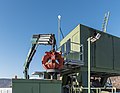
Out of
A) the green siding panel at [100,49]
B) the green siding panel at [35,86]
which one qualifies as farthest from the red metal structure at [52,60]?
the green siding panel at [35,86]

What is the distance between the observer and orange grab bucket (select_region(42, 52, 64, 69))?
1667cm

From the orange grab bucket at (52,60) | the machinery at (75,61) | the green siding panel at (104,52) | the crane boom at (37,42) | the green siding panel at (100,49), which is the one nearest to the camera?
the machinery at (75,61)

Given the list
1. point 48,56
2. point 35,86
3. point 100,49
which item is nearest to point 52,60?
point 48,56

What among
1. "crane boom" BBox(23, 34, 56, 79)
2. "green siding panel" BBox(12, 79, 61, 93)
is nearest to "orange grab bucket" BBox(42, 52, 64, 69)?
"crane boom" BBox(23, 34, 56, 79)

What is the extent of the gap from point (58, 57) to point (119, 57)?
7804mm

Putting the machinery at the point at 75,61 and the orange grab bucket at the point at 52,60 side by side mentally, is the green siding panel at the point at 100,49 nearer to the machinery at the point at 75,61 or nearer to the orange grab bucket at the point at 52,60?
the machinery at the point at 75,61

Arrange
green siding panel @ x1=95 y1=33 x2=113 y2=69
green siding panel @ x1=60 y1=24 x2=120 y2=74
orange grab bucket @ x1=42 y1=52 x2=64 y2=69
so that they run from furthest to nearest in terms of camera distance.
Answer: green siding panel @ x1=95 y1=33 x2=113 y2=69, green siding panel @ x1=60 y1=24 x2=120 y2=74, orange grab bucket @ x1=42 y1=52 x2=64 y2=69

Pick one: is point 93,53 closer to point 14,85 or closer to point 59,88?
point 59,88

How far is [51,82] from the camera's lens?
15.0 meters

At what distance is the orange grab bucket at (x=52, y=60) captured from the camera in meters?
16.7

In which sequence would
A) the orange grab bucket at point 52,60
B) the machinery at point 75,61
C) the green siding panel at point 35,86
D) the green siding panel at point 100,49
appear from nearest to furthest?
1. the green siding panel at point 35,86
2. the machinery at point 75,61
3. the orange grab bucket at point 52,60
4. the green siding panel at point 100,49

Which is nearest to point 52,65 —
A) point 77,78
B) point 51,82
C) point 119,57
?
point 51,82

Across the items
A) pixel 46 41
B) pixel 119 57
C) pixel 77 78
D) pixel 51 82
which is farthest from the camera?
pixel 119 57

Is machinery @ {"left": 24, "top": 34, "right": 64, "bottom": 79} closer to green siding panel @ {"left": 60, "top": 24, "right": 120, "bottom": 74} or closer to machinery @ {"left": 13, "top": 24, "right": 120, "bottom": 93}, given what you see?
machinery @ {"left": 13, "top": 24, "right": 120, "bottom": 93}
